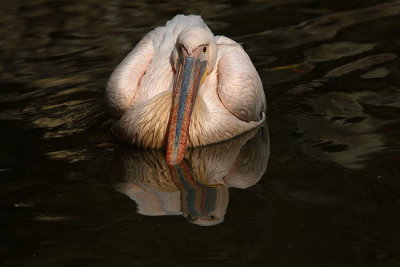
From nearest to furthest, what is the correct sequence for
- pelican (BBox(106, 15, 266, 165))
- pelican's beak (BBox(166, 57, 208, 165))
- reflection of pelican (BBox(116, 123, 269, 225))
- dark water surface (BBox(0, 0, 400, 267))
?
dark water surface (BBox(0, 0, 400, 267))
reflection of pelican (BBox(116, 123, 269, 225))
pelican's beak (BBox(166, 57, 208, 165))
pelican (BBox(106, 15, 266, 165))

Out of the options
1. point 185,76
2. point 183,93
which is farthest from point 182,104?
point 185,76

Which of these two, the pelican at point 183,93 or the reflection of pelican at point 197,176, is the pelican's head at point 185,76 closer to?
the pelican at point 183,93

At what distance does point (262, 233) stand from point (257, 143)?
1.73 meters

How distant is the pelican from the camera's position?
5.93m

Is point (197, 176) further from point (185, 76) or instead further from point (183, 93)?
point (185, 76)

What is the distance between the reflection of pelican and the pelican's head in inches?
5.8

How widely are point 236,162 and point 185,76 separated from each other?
0.69 m

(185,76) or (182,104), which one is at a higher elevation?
(185,76)

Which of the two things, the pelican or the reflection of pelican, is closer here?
the reflection of pelican

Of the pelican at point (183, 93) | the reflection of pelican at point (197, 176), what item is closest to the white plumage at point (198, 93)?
the pelican at point (183, 93)

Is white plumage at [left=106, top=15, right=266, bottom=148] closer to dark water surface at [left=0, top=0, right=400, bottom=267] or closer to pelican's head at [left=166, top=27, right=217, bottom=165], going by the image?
pelican's head at [left=166, top=27, right=217, bottom=165]

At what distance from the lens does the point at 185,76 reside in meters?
5.94

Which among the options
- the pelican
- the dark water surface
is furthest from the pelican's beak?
the dark water surface

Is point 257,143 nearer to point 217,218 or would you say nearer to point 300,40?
point 217,218
